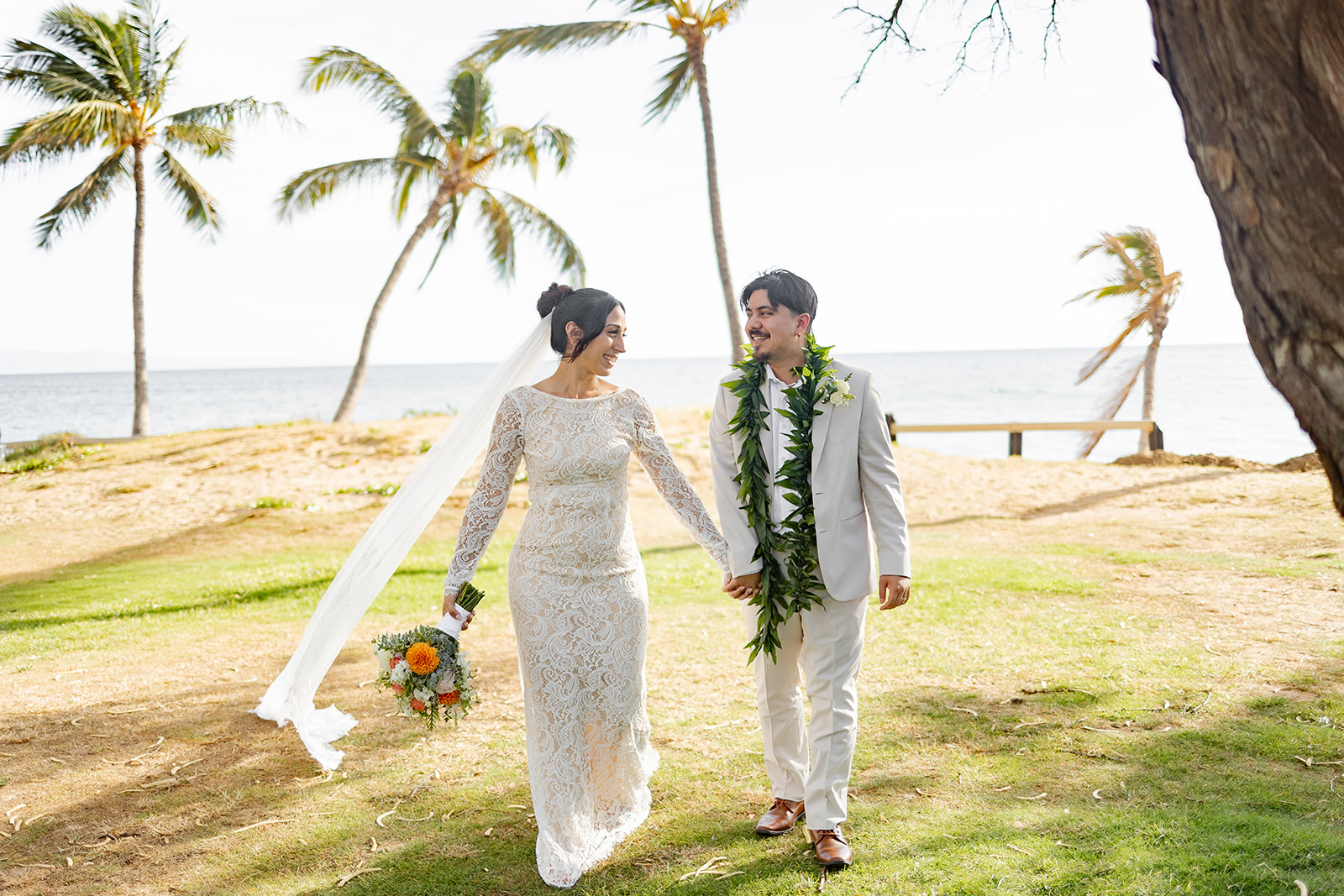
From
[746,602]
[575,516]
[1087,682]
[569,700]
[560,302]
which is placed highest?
[560,302]

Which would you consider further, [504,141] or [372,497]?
[504,141]

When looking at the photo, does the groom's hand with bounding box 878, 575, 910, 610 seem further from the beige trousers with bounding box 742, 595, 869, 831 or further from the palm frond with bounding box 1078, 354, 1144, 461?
the palm frond with bounding box 1078, 354, 1144, 461

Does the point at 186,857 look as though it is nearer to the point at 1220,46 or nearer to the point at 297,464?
the point at 1220,46

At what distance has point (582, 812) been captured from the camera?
371cm

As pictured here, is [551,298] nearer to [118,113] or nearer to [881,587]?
[881,587]

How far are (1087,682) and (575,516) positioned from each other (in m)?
3.71

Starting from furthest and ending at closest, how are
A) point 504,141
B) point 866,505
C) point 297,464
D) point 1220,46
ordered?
1. point 504,141
2. point 297,464
3. point 866,505
4. point 1220,46

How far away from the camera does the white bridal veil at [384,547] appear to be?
15.1ft

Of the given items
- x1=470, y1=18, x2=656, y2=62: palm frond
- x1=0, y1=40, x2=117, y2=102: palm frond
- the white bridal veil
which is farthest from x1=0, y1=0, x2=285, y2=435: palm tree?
the white bridal veil

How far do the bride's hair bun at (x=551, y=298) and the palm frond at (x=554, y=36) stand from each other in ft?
40.2

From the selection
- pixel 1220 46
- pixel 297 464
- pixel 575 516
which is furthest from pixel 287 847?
pixel 297 464

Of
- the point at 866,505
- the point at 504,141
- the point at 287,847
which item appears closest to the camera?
the point at 866,505

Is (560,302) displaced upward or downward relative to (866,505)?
upward

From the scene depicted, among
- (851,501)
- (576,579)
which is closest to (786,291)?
(851,501)
